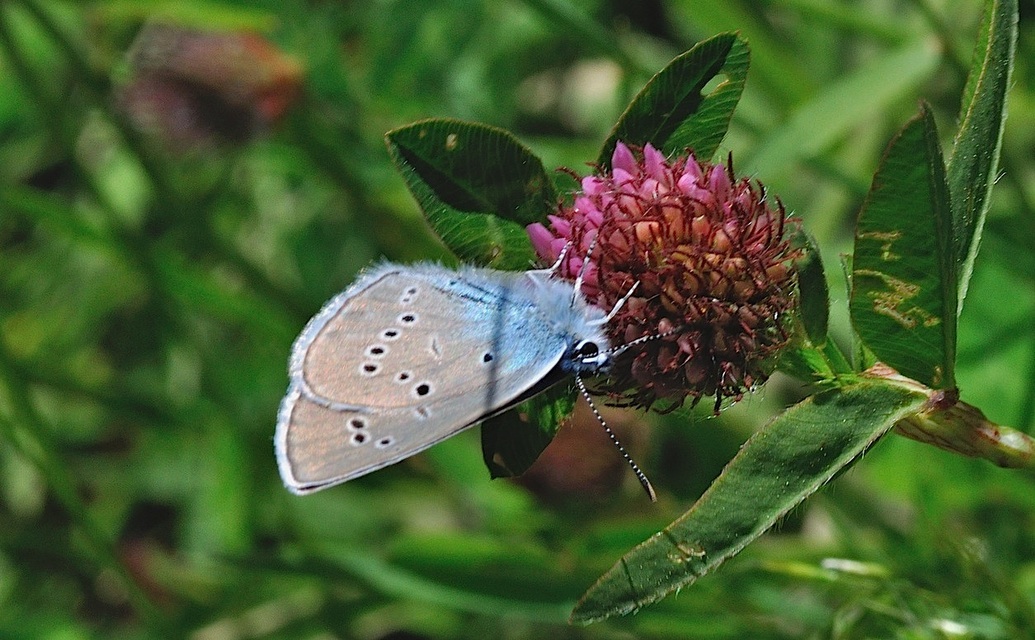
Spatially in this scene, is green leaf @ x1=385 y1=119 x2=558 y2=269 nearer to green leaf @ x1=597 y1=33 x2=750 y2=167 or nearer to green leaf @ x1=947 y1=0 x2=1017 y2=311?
green leaf @ x1=597 y1=33 x2=750 y2=167

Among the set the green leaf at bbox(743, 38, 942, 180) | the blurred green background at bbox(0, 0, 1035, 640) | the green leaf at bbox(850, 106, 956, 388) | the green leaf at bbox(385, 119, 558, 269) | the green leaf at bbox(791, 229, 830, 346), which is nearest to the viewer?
the green leaf at bbox(850, 106, 956, 388)

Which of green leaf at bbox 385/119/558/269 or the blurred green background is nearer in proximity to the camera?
green leaf at bbox 385/119/558/269

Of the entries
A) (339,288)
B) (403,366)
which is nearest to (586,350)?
(403,366)

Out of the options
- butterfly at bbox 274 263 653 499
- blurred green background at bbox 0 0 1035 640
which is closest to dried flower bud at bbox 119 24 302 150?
blurred green background at bbox 0 0 1035 640

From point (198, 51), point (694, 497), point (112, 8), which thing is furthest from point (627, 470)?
point (112, 8)

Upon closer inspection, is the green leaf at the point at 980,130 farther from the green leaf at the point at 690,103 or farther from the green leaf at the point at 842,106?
the green leaf at the point at 842,106

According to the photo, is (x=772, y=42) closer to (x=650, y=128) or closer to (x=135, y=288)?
(x=650, y=128)
